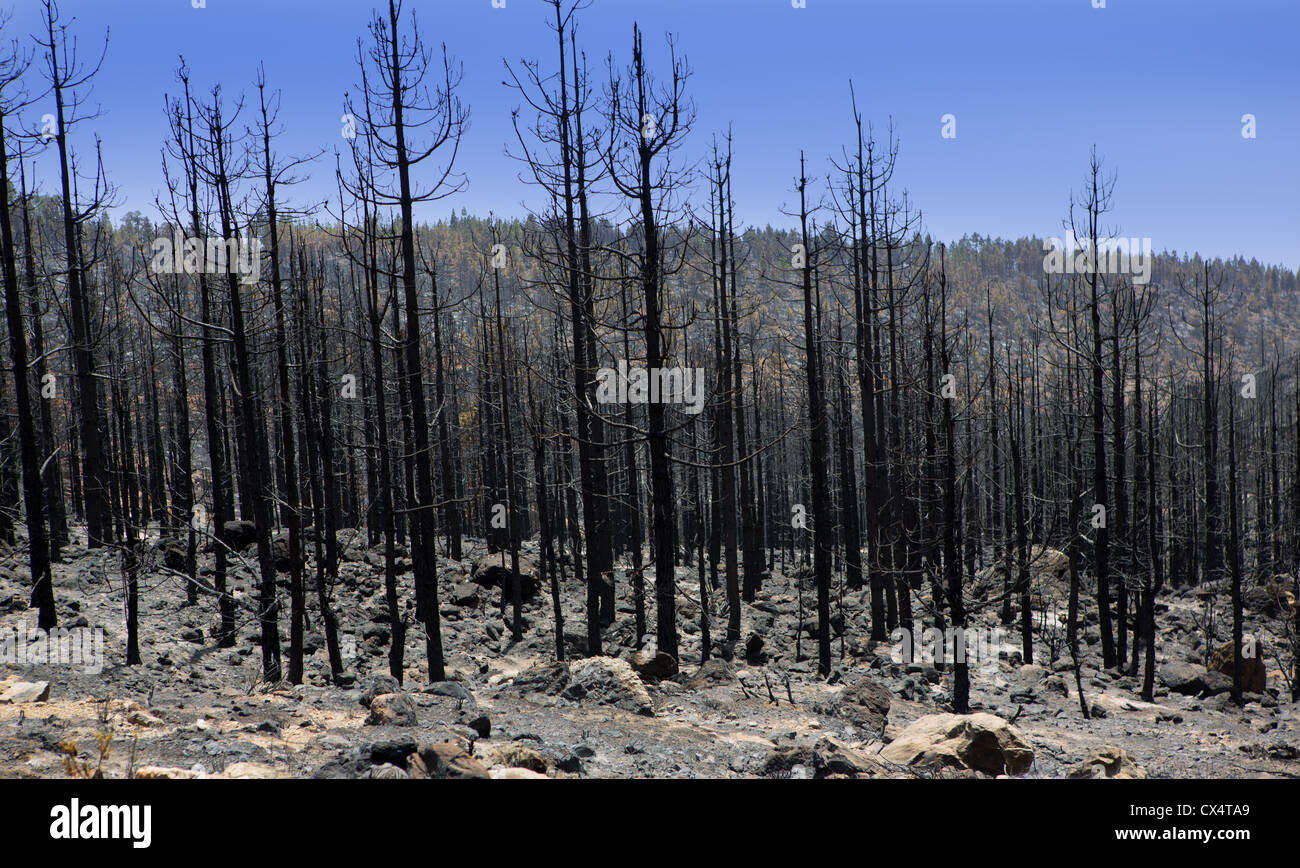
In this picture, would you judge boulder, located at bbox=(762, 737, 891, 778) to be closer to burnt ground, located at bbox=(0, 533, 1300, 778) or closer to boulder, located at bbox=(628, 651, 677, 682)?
burnt ground, located at bbox=(0, 533, 1300, 778)

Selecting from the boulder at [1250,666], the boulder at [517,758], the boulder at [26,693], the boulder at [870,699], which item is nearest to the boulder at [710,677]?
the boulder at [870,699]

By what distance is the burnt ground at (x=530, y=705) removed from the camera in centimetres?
588

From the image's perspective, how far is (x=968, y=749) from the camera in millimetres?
7230

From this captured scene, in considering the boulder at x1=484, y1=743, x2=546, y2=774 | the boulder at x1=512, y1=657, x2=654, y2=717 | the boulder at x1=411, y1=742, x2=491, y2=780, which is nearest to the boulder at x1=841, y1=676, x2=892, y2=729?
the boulder at x1=512, y1=657, x2=654, y2=717

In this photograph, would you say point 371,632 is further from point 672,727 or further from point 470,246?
point 470,246

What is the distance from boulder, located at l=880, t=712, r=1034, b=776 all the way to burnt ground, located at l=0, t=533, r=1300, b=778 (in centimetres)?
35

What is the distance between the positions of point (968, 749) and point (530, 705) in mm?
5037

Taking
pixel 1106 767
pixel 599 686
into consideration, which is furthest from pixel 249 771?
pixel 1106 767

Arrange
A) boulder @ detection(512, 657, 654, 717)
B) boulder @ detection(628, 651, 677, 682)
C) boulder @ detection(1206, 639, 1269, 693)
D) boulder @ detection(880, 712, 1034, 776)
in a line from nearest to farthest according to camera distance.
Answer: boulder @ detection(880, 712, 1034, 776) → boulder @ detection(512, 657, 654, 717) → boulder @ detection(628, 651, 677, 682) → boulder @ detection(1206, 639, 1269, 693)

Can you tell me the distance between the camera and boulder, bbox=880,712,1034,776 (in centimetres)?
709

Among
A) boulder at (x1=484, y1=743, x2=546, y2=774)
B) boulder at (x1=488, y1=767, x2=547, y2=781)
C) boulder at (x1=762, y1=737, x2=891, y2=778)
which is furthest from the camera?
boulder at (x1=762, y1=737, x2=891, y2=778)

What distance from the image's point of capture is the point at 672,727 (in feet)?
26.4

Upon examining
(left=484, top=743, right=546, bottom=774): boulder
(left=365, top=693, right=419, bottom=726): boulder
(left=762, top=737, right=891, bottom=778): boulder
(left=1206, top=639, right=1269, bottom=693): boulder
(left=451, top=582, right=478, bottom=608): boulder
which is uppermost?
(left=484, top=743, right=546, bottom=774): boulder
